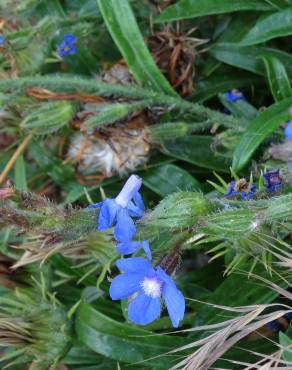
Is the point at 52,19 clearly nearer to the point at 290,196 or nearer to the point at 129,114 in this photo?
the point at 129,114

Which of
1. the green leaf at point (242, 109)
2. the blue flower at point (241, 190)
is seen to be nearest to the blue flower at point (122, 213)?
the blue flower at point (241, 190)

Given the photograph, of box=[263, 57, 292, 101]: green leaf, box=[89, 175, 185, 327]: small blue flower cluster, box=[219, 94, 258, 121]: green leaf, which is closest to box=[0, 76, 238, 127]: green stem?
box=[219, 94, 258, 121]: green leaf

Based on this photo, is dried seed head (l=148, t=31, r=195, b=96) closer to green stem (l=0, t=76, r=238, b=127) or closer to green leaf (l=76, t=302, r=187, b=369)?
green stem (l=0, t=76, r=238, b=127)

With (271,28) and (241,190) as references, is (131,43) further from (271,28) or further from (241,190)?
(241,190)

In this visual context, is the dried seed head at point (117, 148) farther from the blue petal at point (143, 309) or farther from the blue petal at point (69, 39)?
the blue petal at point (143, 309)

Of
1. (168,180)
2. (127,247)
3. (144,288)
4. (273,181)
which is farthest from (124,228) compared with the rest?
(168,180)

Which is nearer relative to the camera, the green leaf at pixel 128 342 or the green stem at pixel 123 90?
the green leaf at pixel 128 342
